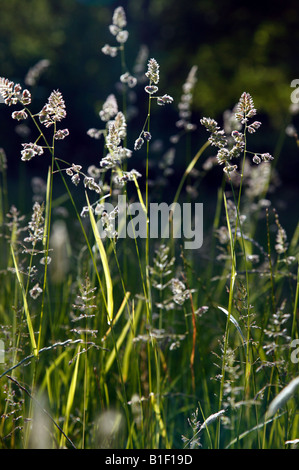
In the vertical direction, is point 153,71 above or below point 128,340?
above

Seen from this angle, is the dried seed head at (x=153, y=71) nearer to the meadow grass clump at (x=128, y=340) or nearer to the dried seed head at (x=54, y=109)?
the meadow grass clump at (x=128, y=340)

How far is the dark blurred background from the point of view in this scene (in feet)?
32.0

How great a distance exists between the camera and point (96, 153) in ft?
32.5

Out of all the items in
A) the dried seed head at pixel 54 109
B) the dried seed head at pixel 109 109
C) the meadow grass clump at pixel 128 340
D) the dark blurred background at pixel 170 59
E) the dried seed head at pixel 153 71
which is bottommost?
the meadow grass clump at pixel 128 340

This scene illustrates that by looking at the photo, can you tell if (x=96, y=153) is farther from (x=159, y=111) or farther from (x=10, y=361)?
(x=10, y=361)

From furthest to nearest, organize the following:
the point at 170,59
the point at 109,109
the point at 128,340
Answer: the point at 170,59 < the point at 128,340 < the point at 109,109

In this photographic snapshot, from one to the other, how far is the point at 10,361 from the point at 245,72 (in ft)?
30.9

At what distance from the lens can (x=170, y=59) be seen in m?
10.4

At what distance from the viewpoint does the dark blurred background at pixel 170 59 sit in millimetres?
9742

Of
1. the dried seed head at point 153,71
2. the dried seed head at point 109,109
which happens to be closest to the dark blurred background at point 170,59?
the dried seed head at point 109,109

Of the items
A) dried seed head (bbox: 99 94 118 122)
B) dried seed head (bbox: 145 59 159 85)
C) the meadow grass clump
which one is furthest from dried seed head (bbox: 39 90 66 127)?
dried seed head (bbox: 99 94 118 122)

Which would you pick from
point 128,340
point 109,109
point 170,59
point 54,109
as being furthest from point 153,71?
point 170,59

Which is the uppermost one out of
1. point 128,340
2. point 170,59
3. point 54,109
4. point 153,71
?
point 170,59

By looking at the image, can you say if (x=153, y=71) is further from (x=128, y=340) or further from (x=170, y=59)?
(x=170, y=59)
